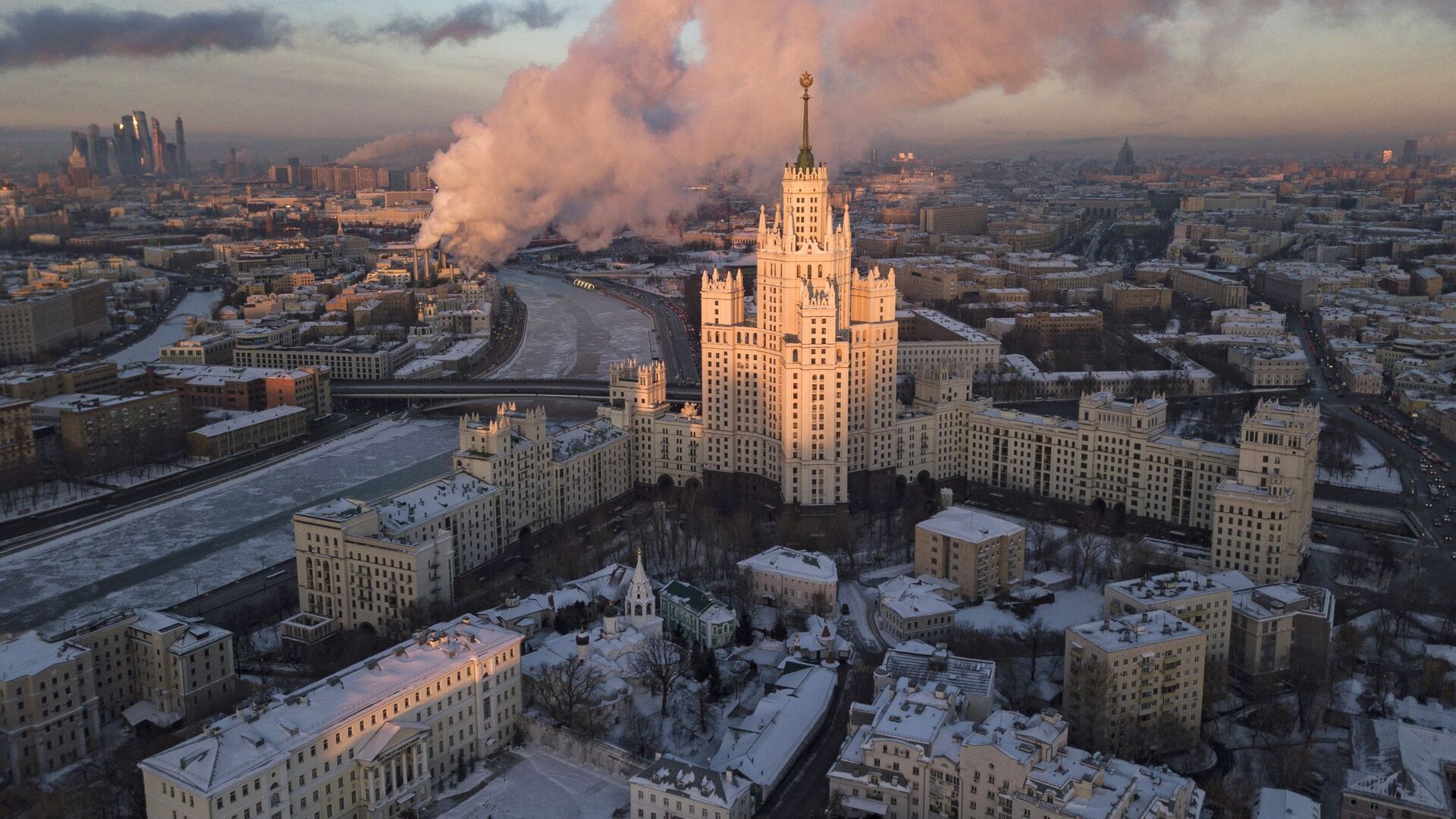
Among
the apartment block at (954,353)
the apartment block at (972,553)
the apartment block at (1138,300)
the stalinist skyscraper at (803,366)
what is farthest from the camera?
the apartment block at (1138,300)

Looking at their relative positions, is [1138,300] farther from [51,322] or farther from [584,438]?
[51,322]

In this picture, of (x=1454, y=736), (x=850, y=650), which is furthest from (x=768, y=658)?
(x=1454, y=736)

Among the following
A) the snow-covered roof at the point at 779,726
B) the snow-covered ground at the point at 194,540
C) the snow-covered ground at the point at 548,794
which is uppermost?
the snow-covered ground at the point at 194,540

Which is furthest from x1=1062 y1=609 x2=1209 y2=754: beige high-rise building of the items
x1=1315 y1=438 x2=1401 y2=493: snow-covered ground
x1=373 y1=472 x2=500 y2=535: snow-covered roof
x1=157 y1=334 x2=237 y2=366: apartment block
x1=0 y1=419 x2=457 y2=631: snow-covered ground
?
x1=157 y1=334 x2=237 y2=366: apartment block

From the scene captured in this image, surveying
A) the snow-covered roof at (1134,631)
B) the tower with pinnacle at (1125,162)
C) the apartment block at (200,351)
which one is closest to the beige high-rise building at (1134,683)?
the snow-covered roof at (1134,631)

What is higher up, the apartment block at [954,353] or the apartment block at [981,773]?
the apartment block at [954,353]

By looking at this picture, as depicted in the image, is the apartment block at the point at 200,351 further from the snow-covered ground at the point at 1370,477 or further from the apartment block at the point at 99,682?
the snow-covered ground at the point at 1370,477

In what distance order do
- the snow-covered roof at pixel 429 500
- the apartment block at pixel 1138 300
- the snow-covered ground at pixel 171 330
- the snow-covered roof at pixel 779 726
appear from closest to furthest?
the snow-covered roof at pixel 779 726 → the snow-covered roof at pixel 429 500 → the snow-covered ground at pixel 171 330 → the apartment block at pixel 1138 300
